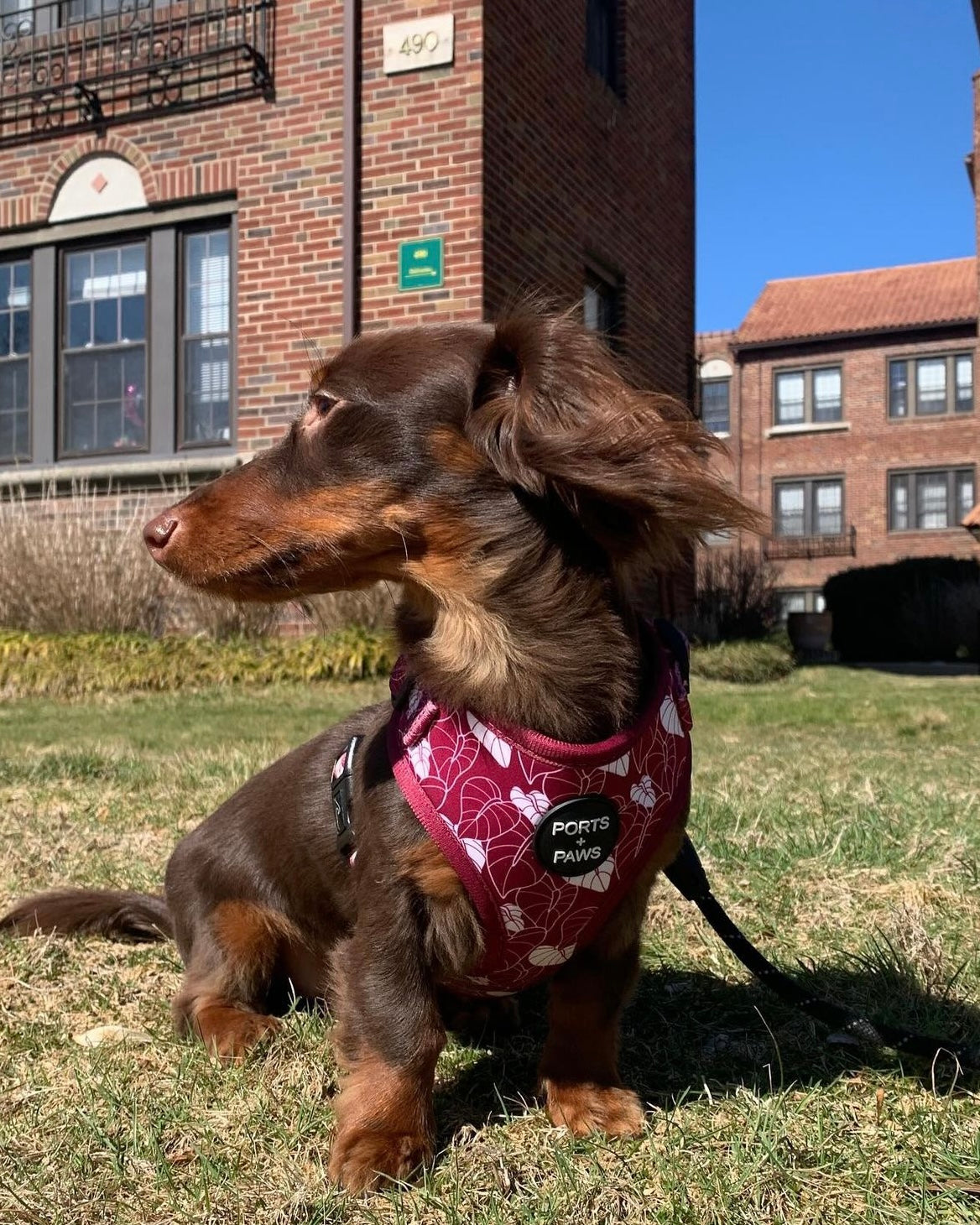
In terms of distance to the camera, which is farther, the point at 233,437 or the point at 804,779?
the point at 233,437

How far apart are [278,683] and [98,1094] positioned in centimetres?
685

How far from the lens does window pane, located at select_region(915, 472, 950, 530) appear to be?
32.9 m

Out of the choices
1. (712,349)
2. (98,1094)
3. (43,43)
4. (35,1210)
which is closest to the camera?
(35,1210)

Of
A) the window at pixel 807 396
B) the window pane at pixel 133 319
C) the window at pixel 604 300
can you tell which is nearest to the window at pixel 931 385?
the window at pixel 807 396

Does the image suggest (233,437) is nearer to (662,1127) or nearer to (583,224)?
(583,224)

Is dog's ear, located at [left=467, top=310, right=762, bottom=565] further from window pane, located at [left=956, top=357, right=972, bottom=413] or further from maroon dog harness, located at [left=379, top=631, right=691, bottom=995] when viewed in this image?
window pane, located at [left=956, top=357, right=972, bottom=413]

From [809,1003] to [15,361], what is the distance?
38.3ft

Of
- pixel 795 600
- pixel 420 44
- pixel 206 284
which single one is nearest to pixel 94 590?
pixel 206 284

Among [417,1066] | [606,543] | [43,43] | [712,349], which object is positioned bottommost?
[417,1066]

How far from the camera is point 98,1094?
2002 millimetres

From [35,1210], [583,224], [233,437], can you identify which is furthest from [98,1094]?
[583,224]

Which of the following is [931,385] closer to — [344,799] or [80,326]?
[80,326]

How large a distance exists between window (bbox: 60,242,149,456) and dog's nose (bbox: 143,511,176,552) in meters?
9.52

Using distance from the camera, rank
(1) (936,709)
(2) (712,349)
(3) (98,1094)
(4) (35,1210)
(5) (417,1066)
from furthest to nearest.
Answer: (2) (712,349) < (1) (936,709) < (3) (98,1094) < (5) (417,1066) < (4) (35,1210)
